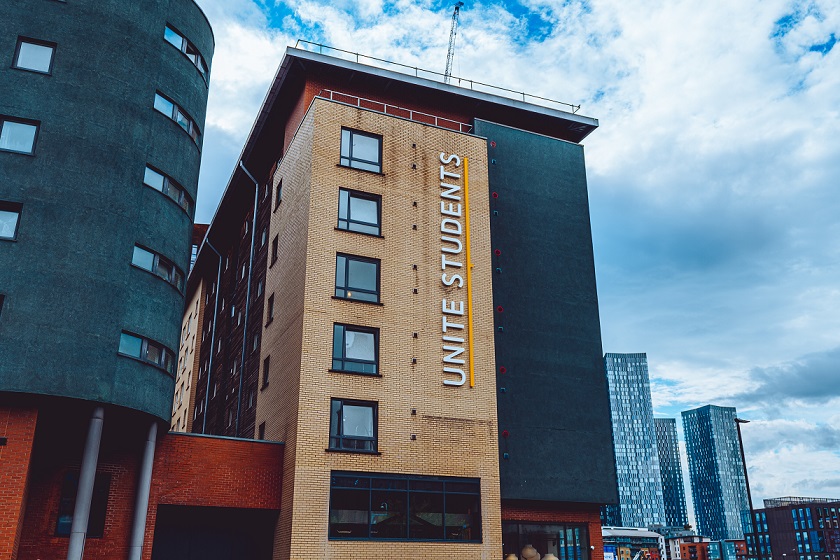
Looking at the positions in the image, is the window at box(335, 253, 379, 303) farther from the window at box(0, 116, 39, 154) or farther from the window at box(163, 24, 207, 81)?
the window at box(0, 116, 39, 154)

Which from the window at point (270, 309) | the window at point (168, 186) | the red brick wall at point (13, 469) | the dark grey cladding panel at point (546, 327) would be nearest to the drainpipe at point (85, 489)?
the red brick wall at point (13, 469)

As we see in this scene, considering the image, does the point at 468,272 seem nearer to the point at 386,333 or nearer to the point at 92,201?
the point at 386,333

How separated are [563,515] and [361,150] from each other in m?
17.3

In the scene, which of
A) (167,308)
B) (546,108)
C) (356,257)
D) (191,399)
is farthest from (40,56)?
(191,399)

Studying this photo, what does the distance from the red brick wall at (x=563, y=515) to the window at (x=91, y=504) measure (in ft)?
48.0

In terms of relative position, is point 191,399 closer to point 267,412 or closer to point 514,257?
point 267,412

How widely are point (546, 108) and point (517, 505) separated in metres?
19.5

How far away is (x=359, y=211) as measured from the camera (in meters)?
29.9

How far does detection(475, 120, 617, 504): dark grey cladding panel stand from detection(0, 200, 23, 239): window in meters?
18.3

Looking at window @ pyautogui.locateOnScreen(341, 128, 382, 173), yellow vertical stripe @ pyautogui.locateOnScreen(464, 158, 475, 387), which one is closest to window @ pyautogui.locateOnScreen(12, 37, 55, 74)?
window @ pyautogui.locateOnScreen(341, 128, 382, 173)

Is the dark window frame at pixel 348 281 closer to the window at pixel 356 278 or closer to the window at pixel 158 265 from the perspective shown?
the window at pixel 356 278

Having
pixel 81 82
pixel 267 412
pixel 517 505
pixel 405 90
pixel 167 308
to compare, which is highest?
pixel 405 90

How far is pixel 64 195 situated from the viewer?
22641mm

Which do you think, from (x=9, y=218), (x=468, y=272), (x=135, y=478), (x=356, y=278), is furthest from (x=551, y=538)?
(x=9, y=218)
